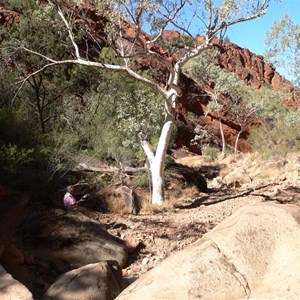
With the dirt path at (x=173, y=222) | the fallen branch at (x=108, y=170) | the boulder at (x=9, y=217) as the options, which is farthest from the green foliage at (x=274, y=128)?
the boulder at (x=9, y=217)

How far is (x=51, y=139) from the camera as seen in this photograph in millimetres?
10344

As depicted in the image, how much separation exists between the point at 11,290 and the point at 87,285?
0.76 meters

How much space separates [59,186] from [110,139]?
455 cm

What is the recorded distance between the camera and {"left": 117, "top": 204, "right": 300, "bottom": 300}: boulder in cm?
271

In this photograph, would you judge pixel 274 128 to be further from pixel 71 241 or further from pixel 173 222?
pixel 71 241

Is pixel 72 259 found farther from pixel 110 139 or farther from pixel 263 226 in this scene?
pixel 110 139

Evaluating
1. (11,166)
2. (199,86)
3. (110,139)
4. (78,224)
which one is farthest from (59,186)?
(199,86)

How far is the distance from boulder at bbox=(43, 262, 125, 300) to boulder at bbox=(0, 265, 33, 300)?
0.41 meters

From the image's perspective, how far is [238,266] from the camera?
113 inches

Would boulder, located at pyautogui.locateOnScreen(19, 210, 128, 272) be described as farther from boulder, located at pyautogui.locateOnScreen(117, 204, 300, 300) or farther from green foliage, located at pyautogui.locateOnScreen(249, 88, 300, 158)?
green foliage, located at pyautogui.locateOnScreen(249, 88, 300, 158)

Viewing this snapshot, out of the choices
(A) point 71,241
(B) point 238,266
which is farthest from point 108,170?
(B) point 238,266

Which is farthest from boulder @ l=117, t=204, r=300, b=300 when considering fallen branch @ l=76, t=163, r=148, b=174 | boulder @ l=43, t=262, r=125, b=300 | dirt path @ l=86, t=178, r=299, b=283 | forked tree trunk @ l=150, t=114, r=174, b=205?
fallen branch @ l=76, t=163, r=148, b=174

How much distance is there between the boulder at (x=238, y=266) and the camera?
2713 mm

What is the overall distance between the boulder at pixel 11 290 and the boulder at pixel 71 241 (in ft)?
6.08
